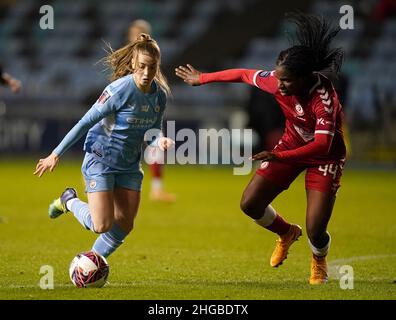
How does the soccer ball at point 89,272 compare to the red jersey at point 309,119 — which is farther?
the red jersey at point 309,119

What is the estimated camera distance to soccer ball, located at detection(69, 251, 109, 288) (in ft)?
23.2

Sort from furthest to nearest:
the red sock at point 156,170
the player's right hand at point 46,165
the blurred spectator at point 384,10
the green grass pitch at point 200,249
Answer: the blurred spectator at point 384,10
the red sock at point 156,170
the green grass pitch at point 200,249
the player's right hand at point 46,165

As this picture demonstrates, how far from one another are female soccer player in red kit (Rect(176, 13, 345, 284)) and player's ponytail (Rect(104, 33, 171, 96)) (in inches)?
12.6

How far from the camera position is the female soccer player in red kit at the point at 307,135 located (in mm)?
7262

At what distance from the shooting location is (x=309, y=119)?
7.45 meters

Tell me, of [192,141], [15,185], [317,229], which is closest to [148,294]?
[317,229]

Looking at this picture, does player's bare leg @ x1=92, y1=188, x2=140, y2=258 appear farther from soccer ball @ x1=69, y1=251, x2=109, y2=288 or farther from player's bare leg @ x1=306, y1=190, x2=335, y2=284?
player's bare leg @ x1=306, y1=190, x2=335, y2=284

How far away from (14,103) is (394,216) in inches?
498

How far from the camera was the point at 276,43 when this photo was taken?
26453 mm

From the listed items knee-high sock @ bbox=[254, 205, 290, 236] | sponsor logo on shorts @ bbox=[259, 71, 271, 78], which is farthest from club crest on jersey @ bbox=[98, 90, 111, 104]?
knee-high sock @ bbox=[254, 205, 290, 236]

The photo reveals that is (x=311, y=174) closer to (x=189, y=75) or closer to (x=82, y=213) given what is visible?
(x=189, y=75)

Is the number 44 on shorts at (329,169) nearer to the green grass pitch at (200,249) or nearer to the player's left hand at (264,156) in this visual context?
the player's left hand at (264,156)

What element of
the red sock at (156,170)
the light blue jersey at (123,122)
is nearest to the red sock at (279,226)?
the light blue jersey at (123,122)

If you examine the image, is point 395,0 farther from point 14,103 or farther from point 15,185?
point 15,185
